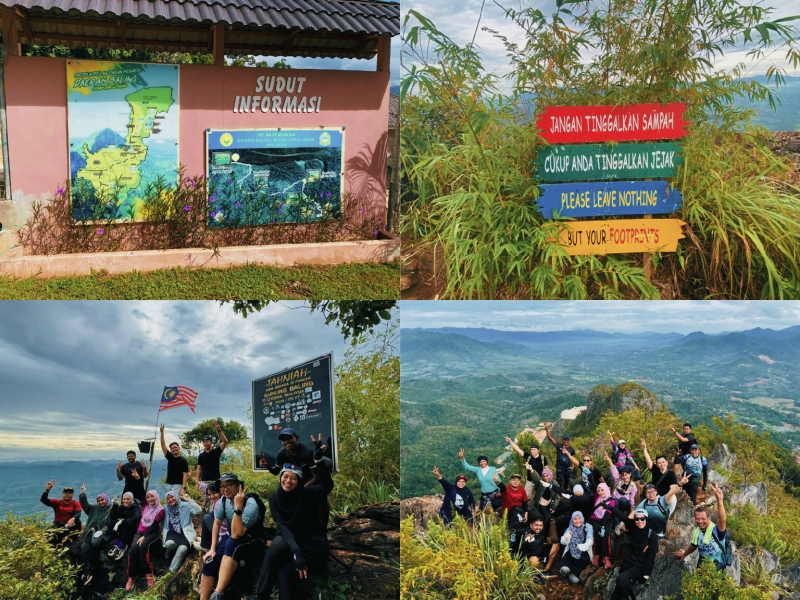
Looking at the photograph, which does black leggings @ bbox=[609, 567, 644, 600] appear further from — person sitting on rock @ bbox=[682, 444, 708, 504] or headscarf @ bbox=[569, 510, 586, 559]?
person sitting on rock @ bbox=[682, 444, 708, 504]

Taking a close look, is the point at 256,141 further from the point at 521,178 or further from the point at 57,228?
the point at 521,178

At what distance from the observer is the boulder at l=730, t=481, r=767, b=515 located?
5.79 meters

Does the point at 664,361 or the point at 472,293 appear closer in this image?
the point at 472,293

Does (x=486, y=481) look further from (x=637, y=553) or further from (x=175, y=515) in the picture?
(x=175, y=515)

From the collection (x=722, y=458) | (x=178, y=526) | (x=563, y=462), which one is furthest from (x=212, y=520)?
(x=722, y=458)

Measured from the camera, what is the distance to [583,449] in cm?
616

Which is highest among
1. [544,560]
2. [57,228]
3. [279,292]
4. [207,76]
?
[207,76]

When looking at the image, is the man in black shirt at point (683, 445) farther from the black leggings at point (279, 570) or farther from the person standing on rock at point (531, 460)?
the black leggings at point (279, 570)

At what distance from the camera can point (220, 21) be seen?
7.20 m

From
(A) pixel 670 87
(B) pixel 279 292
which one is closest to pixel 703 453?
(A) pixel 670 87

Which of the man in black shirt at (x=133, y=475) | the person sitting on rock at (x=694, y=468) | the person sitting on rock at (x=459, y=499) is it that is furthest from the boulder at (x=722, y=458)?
the man in black shirt at (x=133, y=475)

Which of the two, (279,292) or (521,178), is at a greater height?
(521,178)

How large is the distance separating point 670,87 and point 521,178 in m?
1.34

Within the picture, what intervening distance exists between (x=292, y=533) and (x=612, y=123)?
12.5 ft
